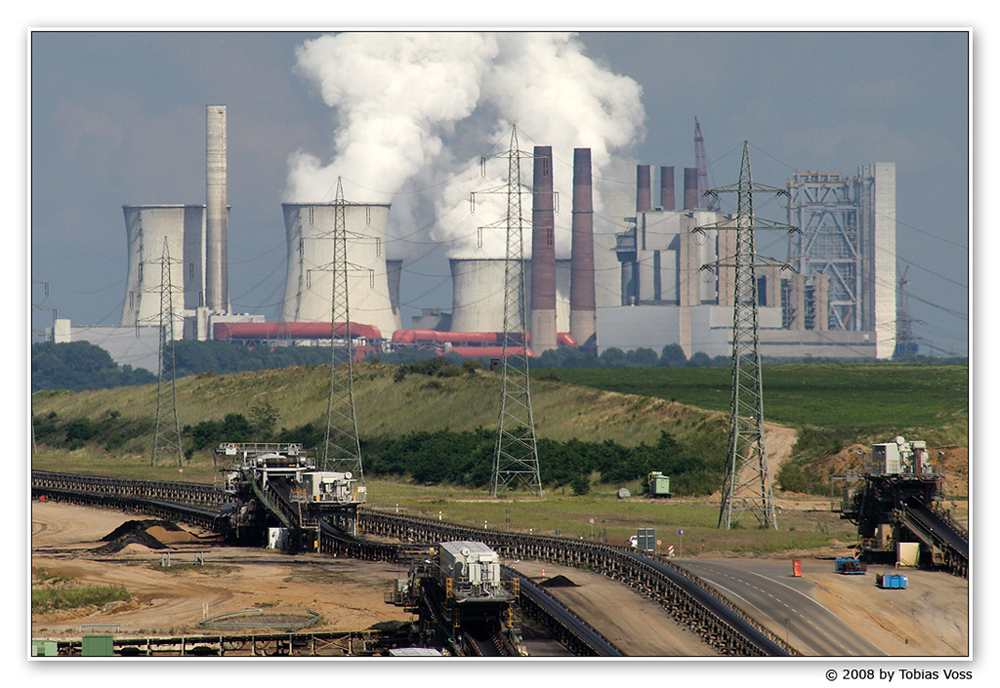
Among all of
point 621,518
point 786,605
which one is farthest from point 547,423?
point 786,605

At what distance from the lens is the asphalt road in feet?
176

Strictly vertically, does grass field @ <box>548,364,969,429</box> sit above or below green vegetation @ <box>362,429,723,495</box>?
above

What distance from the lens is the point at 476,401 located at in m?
149

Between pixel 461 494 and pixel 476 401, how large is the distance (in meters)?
35.5

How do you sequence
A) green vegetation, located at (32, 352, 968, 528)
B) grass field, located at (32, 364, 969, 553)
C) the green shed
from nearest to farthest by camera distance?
the green shed, grass field, located at (32, 364, 969, 553), green vegetation, located at (32, 352, 968, 528)

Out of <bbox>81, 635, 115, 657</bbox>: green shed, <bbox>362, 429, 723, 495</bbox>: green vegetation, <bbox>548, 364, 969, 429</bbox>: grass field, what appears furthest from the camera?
<bbox>548, 364, 969, 429</bbox>: grass field

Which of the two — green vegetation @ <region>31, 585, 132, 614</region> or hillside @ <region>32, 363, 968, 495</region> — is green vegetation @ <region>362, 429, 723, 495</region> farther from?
green vegetation @ <region>31, 585, 132, 614</region>

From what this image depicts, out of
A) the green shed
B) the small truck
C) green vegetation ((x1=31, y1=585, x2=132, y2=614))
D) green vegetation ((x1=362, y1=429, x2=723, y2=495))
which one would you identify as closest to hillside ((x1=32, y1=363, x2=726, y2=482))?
green vegetation ((x1=362, y1=429, x2=723, y2=495))

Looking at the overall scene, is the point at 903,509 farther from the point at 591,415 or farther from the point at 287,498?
the point at 591,415

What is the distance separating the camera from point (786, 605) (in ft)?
194

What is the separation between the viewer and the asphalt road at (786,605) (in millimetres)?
53688

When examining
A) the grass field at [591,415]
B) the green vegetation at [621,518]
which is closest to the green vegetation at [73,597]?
the green vegetation at [621,518]

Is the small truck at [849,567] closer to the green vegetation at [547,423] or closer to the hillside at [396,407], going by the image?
the green vegetation at [547,423]
